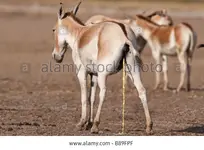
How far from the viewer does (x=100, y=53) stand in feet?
43.4

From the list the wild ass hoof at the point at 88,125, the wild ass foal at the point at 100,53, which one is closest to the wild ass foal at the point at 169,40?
the wild ass foal at the point at 100,53

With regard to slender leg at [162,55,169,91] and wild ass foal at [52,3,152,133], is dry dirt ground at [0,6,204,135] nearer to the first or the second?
slender leg at [162,55,169,91]

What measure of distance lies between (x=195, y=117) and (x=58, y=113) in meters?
2.86

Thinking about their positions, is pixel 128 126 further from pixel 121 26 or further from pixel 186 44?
pixel 186 44

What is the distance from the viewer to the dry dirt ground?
1426 centimetres

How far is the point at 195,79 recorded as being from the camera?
25500 millimetres

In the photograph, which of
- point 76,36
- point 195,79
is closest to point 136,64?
point 76,36

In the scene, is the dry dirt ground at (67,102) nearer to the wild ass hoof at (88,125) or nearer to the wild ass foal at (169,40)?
the wild ass hoof at (88,125)

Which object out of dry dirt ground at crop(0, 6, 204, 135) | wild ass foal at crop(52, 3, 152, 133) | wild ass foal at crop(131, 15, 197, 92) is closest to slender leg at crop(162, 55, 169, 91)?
wild ass foal at crop(131, 15, 197, 92)

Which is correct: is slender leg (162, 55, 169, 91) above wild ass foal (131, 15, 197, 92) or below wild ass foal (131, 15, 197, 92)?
below

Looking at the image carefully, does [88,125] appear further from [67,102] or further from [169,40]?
[169,40]

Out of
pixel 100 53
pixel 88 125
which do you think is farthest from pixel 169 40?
pixel 100 53

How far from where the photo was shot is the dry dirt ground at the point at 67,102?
46.8ft

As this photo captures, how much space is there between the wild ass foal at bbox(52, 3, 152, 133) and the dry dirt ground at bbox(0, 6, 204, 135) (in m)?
0.63
